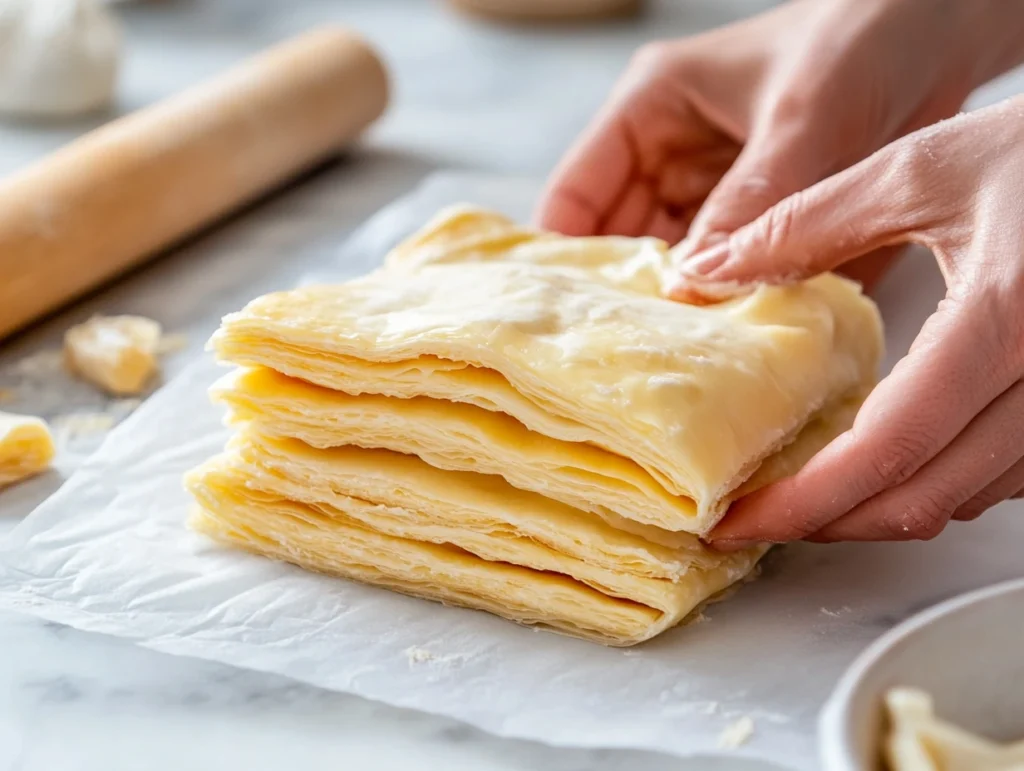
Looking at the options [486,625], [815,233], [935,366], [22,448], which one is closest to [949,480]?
[935,366]

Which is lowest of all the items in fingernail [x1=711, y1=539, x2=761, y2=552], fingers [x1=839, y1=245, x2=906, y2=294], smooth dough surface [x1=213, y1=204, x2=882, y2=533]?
fingernail [x1=711, y1=539, x2=761, y2=552]

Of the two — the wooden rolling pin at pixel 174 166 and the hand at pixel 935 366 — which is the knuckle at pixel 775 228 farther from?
the wooden rolling pin at pixel 174 166

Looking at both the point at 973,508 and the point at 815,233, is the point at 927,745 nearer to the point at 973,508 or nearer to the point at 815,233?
the point at 973,508

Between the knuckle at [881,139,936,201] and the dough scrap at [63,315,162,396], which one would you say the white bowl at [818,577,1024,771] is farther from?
the dough scrap at [63,315,162,396]

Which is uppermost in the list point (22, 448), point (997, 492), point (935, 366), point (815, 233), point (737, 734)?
point (815, 233)

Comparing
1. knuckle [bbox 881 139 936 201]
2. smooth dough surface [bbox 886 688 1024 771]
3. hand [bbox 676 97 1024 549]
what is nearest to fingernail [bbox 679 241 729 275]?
hand [bbox 676 97 1024 549]

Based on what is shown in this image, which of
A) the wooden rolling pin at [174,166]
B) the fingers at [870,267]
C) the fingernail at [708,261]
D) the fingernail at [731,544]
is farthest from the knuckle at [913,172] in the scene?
the wooden rolling pin at [174,166]
